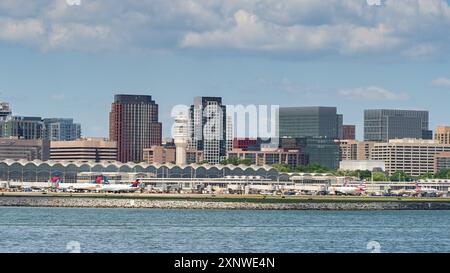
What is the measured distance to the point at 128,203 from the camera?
13412 cm

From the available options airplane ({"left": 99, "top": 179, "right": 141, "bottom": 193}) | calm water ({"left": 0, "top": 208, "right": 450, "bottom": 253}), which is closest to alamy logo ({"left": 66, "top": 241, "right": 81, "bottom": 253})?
calm water ({"left": 0, "top": 208, "right": 450, "bottom": 253})

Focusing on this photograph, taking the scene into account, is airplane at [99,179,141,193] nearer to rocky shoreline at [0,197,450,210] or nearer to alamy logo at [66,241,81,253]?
rocky shoreline at [0,197,450,210]

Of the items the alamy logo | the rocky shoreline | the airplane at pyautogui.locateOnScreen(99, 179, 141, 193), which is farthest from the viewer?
the airplane at pyautogui.locateOnScreen(99, 179, 141, 193)

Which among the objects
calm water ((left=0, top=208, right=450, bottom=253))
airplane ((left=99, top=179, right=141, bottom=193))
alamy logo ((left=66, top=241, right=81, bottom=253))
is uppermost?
alamy logo ((left=66, top=241, right=81, bottom=253))

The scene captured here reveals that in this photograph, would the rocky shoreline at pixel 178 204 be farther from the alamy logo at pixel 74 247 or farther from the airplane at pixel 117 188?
the alamy logo at pixel 74 247

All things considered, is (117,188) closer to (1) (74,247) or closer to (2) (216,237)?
(2) (216,237)

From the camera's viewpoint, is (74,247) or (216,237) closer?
(74,247)

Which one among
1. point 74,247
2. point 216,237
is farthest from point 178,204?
point 74,247

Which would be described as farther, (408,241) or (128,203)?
(128,203)

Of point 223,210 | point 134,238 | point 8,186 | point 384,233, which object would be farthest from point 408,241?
point 8,186

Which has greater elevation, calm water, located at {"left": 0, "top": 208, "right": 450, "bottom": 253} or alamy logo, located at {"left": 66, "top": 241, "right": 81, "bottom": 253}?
alamy logo, located at {"left": 66, "top": 241, "right": 81, "bottom": 253}

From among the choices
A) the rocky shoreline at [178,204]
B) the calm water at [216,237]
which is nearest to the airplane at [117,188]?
the rocky shoreline at [178,204]
